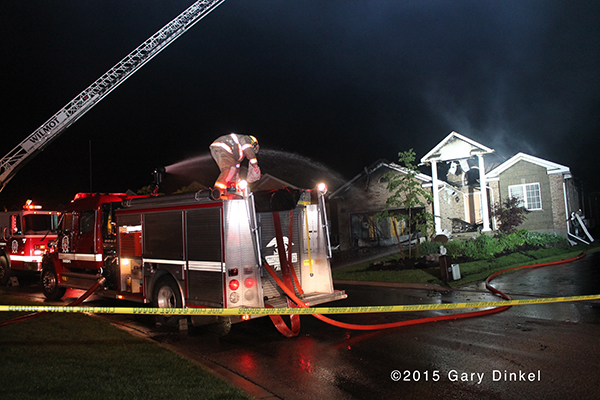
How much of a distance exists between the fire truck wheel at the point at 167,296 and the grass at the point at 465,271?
7.18m

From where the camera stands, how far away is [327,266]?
8.31m

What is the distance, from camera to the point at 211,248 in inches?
277

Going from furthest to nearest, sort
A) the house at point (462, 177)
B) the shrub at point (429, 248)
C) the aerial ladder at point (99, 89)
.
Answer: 1. the aerial ladder at point (99, 89)
2. the house at point (462, 177)
3. the shrub at point (429, 248)

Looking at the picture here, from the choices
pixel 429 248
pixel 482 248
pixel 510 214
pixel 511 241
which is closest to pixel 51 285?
pixel 429 248

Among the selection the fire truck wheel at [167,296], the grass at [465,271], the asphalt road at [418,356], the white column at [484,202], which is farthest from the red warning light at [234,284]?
the white column at [484,202]

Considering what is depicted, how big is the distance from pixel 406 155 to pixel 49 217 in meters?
13.5

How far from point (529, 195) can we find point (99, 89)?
26.2 meters

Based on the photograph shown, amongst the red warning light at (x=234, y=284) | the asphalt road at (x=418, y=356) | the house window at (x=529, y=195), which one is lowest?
the asphalt road at (x=418, y=356)

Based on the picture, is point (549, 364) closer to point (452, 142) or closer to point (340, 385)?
point (340, 385)

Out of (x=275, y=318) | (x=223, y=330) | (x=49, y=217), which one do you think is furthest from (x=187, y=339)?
(x=49, y=217)

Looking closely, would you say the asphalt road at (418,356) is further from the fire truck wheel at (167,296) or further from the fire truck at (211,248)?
the fire truck at (211,248)

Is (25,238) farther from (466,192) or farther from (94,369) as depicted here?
(466,192)

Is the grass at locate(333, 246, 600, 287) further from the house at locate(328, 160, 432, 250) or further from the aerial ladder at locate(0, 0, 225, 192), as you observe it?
the aerial ladder at locate(0, 0, 225, 192)

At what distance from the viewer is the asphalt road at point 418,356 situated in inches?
190
